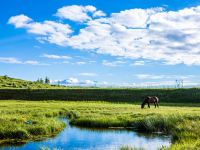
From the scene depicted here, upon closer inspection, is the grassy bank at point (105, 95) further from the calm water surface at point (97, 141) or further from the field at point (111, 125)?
the calm water surface at point (97, 141)

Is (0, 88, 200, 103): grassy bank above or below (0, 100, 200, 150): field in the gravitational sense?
above

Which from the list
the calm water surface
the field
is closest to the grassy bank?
the field

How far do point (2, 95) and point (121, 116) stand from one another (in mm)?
64883

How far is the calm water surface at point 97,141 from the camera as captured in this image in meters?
29.3

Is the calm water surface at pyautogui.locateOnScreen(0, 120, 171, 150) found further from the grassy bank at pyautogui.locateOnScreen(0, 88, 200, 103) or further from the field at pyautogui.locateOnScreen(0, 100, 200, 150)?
the grassy bank at pyautogui.locateOnScreen(0, 88, 200, 103)

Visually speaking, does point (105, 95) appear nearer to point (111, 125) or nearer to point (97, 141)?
point (111, 125)

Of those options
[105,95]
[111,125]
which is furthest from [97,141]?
[105,95]

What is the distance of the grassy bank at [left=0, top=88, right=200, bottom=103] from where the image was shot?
91.2 metres

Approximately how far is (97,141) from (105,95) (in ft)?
219

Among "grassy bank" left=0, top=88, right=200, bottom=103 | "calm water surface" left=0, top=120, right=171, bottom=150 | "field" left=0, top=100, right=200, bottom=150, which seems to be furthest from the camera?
"grassy bank" left=0, top=88, right=200, bottom=103

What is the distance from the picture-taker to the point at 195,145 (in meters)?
23.3

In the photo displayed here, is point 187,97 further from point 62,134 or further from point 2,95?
point 62,134

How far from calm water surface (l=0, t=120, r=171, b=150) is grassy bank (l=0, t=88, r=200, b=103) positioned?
53398 mm

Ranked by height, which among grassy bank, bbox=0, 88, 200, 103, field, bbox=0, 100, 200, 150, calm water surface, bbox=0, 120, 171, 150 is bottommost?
calm water surface, bbox=0, 120, 171, 150
